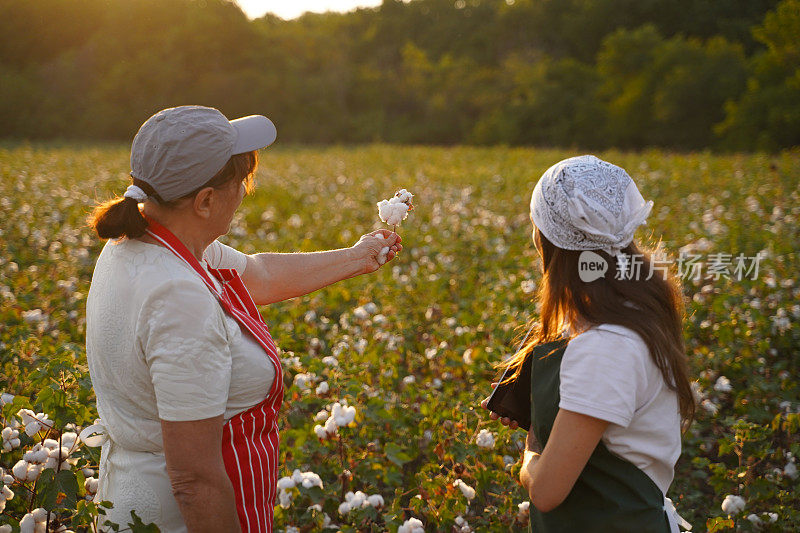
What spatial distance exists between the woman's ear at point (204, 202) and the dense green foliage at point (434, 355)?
2.52ft

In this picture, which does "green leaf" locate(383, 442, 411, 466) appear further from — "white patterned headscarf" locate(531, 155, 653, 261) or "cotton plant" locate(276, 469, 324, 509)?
"white patterned headscarf" locate(531, 155, 653, 261)

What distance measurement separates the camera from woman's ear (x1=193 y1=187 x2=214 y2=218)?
148 centimetres

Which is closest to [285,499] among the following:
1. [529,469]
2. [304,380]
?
[304,380]

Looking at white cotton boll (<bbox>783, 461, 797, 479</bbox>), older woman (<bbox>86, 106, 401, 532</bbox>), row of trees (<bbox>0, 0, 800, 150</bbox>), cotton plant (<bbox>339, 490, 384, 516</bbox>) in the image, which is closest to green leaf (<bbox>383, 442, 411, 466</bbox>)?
cotton plant (<bbox>339, 490, 384, 516</bbox>)

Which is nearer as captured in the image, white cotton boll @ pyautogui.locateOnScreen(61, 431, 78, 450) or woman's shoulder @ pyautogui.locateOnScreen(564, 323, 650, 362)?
woman's shoulder @ pyautogui.locateOnScreen(564, 323, 650, 362)

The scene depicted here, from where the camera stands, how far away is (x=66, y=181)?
460 inches

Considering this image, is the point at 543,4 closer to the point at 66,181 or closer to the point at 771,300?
the point at 66,181

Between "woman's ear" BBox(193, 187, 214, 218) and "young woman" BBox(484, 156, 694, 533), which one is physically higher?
"woman's ear" BBox(193, 187, 214, 218)

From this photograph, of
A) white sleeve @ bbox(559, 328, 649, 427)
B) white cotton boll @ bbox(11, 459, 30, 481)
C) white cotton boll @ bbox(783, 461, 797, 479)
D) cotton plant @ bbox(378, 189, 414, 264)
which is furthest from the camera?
white cotton boll @ bbox(783, 461, 797, 479)

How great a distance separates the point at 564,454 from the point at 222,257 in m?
1.17

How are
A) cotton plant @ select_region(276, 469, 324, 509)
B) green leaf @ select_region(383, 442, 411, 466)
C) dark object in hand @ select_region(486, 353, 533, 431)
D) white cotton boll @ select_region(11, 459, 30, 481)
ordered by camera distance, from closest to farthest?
dark object in hand @ select_region(486, 353, 533, 431)
white cotton boll @ select_region(11, 459, 30, 481)
cotton plant @ select_region(276, 469, 324, 509)
green leaf @ select_region(383, 442, 411, 466)

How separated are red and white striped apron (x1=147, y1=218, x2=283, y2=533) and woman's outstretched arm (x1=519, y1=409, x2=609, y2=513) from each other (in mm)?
664

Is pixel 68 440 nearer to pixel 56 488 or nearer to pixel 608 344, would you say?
pixel 56 488

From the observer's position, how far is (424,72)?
156 feet
